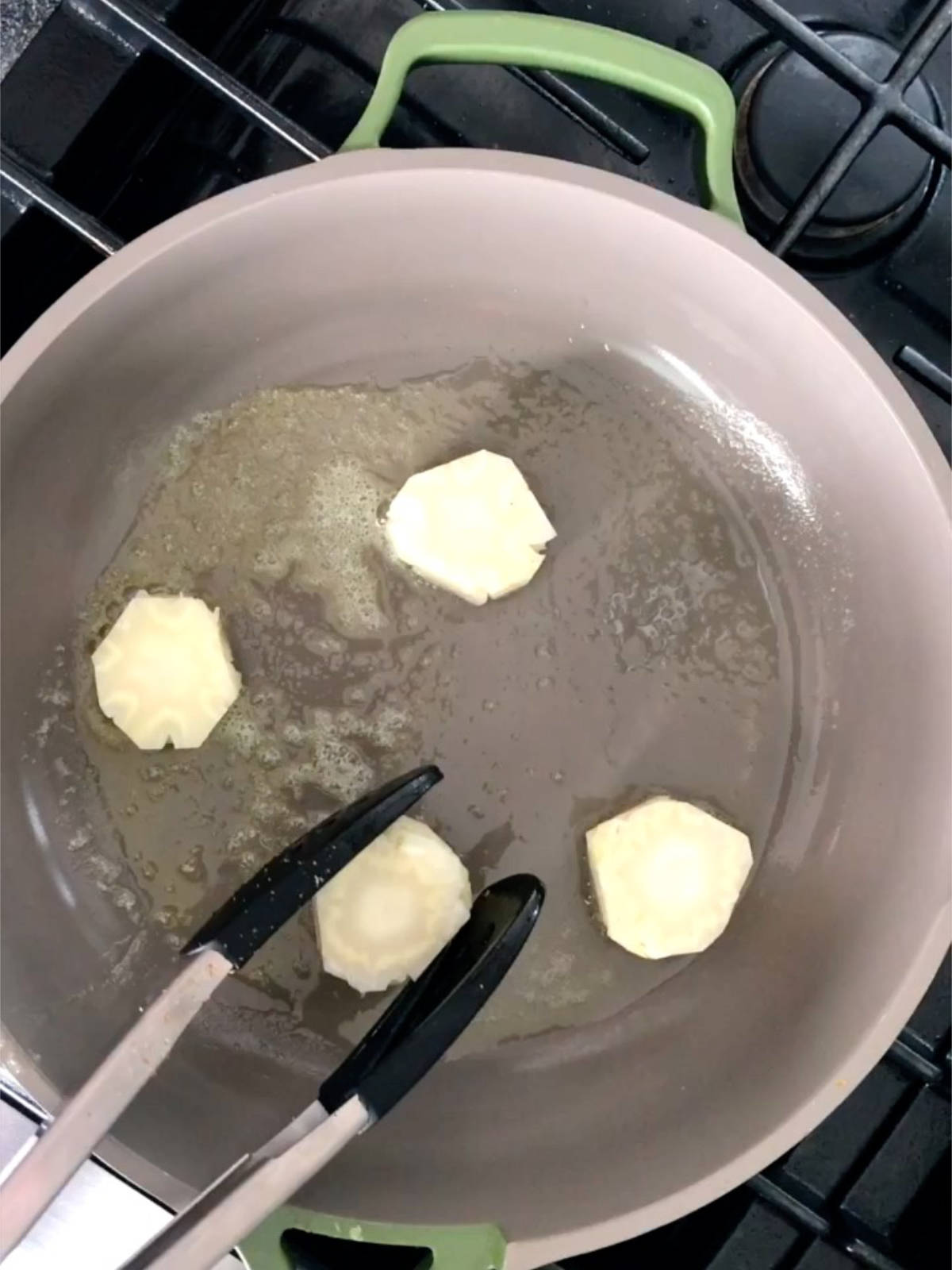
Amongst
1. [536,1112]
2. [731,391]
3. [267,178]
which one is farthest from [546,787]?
[267,178]

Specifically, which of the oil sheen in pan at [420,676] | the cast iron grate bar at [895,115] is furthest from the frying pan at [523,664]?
the cast iron grate bar at [895,115]

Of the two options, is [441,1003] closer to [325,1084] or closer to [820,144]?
[325,1084]

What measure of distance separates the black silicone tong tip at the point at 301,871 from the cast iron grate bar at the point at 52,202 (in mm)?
408

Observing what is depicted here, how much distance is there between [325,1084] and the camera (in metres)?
0.71

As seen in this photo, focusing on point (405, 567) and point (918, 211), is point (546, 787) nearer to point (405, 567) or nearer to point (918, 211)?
point (405, 567)

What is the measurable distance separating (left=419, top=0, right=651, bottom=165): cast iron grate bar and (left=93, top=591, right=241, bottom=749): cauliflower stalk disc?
0.45 meters

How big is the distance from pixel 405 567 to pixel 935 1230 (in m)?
0.64

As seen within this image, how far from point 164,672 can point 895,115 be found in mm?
648

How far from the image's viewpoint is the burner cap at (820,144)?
0.86m

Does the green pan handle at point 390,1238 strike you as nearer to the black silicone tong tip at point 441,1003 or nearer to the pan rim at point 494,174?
the black silicone tong tip at point 441,1003

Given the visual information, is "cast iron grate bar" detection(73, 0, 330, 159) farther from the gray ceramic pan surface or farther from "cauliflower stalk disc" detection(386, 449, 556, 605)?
"cauliflower stalk disc" detection(386, 449, 556, 605)

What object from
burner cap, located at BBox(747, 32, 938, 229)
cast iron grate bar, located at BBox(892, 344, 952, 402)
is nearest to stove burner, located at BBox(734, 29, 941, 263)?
burner cap, located at BBox(747, 32, 938, 229)

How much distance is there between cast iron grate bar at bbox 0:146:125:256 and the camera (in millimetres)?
755

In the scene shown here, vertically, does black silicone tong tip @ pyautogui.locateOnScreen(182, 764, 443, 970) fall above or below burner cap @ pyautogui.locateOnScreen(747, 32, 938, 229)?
below
